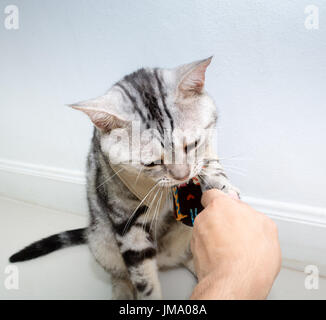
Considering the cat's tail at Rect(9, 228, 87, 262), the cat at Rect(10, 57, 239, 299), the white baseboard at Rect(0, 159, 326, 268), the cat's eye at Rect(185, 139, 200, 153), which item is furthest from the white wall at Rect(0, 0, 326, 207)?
the cat's tail at Rect(9, 228, 87, 262)

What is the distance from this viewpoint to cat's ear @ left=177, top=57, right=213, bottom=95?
62 centimetres

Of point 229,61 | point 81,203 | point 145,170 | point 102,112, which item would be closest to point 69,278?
point 81,203

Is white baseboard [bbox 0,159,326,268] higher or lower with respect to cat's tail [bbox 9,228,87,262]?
higher

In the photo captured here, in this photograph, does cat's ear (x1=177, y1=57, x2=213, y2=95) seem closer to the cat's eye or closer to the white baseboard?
the cat's eye

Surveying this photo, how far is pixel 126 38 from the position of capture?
39.9 inches

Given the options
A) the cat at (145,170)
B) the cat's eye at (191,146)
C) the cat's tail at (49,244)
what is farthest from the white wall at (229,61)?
the cat's tail at (49,244)

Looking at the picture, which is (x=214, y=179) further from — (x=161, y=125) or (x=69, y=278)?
(x=69, y=278)

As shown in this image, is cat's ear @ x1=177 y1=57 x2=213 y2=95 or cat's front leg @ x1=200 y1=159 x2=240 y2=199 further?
cat's front leg @ x1=200 y1=159 x2=240 y2=199

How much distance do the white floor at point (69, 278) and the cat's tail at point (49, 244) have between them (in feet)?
0.28

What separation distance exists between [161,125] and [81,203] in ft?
3.13

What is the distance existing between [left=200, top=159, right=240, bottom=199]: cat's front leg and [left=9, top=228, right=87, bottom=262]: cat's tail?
70 cm

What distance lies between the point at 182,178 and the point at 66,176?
0.95 meters

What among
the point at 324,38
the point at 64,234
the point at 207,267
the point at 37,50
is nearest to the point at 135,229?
the point at 207,267

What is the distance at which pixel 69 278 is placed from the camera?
1097 mm
